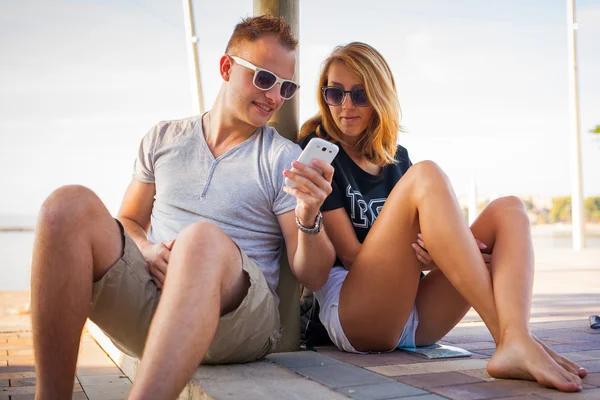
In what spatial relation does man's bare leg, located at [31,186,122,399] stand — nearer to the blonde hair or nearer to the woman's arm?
the woman's arm

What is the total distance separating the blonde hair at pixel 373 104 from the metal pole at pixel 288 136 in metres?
0.11

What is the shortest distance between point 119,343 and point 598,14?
24160mm

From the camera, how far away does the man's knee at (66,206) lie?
220 centimetres

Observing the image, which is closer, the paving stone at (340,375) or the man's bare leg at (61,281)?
the man's bare leg at (61,281)

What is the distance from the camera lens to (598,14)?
76.4ft

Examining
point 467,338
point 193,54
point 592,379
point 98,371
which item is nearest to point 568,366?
point 592,379

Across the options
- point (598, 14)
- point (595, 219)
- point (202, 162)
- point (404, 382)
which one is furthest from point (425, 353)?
point (595, 219)

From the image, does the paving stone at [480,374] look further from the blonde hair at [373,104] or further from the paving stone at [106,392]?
the paving stone at [106,392]

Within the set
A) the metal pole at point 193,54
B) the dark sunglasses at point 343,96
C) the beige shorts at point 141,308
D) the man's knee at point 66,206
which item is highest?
the metal pole at point 193,54

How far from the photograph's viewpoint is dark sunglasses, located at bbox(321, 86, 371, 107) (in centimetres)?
327

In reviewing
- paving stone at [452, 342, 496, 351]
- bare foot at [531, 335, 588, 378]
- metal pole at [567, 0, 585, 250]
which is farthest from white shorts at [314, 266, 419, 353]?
metal pole at [567, 0, 585, 250]

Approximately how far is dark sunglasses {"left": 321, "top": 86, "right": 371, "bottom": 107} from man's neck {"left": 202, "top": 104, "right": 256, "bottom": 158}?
45 centimetres

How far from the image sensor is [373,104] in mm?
3254

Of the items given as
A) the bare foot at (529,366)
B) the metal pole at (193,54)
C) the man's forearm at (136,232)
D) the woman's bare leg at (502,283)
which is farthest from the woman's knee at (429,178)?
the metal pole at (193,54)
